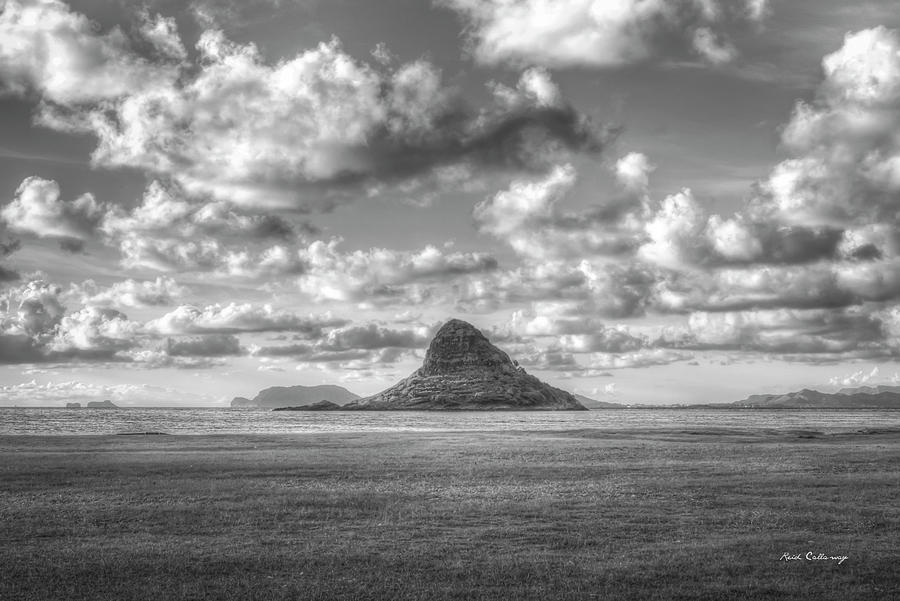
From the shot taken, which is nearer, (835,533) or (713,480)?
(835,533)

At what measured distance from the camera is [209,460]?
4900 cm

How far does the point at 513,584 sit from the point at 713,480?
76.1ft

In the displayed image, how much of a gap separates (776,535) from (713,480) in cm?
1444

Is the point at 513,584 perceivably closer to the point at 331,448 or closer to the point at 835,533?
the point at 835,533

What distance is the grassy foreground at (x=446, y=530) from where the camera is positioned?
18047mm

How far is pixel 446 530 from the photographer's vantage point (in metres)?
24.9

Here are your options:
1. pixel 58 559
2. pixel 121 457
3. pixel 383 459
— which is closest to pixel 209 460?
pixel 121 457

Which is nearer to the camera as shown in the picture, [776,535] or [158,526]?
[776,535]

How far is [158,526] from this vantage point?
2544 centimetres

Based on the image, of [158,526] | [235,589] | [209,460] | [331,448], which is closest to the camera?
[235,589]

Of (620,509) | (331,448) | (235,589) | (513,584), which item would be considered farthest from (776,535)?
(331,448)

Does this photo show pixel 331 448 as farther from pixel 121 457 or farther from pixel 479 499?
pixel 479 499

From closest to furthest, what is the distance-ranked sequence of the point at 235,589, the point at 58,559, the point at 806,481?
1. the point at 235,589
2. the point at 58,559
3. the point at 806,481

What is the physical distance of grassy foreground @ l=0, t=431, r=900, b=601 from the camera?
18047 millimetres
